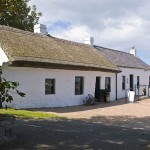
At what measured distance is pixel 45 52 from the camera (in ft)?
72.4

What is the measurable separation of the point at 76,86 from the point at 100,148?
15.3 m

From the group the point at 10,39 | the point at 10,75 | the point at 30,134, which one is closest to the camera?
the point at 30,134

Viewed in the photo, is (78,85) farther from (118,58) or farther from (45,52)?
(118,58)

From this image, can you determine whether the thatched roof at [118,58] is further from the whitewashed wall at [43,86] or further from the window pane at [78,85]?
the window pane at [78,85]

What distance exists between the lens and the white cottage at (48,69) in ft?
63.4

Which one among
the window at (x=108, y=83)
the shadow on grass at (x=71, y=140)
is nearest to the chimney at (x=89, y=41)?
the window at (x=108, y=83)

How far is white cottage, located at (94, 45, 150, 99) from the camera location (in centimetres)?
3174

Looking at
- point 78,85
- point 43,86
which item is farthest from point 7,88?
point 78,85

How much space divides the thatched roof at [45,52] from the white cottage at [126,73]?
9.00 ft

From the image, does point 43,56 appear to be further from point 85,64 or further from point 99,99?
point 99,99

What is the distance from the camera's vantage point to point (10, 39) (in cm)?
2100

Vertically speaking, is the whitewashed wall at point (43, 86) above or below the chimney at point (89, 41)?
below

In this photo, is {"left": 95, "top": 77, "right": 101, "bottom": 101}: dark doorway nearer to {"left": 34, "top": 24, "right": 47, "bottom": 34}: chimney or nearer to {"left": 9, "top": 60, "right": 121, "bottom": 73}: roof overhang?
{"left": 9, "top": 60, "right": 121, "bottom": 73}: roof overhang

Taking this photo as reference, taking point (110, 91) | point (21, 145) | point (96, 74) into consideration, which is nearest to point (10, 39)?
point (96, 74)
